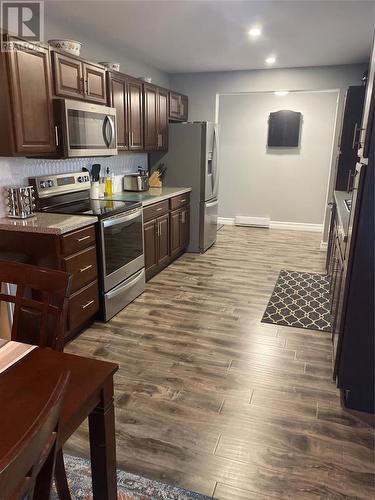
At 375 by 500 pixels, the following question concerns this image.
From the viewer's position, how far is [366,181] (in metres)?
1.84

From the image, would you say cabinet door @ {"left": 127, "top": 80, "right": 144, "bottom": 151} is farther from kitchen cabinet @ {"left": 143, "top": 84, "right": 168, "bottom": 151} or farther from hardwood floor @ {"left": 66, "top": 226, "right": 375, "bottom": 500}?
hardwood floor @ {"left": 66, "top": 226, "right": 375, "bottom": 500}

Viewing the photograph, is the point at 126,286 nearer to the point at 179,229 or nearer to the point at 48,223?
the point at 48,223

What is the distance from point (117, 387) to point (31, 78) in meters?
2.16

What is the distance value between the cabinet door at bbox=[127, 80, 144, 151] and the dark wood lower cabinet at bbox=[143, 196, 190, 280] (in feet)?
2.46

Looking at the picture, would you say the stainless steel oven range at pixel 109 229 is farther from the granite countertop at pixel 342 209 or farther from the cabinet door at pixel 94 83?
the granite countertop at pixel 342 209

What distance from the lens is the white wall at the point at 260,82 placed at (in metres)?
5.21

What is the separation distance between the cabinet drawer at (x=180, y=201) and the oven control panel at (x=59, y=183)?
1146 mm

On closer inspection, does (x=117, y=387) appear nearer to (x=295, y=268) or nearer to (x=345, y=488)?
(x=345, y=488)

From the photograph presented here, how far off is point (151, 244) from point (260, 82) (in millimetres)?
3379

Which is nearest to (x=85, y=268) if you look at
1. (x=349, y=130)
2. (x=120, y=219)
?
(x=120, y=219)

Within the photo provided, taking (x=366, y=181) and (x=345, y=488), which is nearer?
(x=345, y=488)

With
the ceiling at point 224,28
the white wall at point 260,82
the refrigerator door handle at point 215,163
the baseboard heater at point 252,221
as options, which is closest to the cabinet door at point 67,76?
the ceiling at point 224,28

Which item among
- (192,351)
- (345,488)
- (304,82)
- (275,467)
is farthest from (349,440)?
(304,82)

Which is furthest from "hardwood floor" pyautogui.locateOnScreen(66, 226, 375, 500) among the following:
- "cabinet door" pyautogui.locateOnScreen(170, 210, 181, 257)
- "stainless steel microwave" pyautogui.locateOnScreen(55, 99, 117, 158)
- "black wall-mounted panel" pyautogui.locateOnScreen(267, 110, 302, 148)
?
"black wall-mounted panel" pyautogui.locateOnScreen(267, 110, 302, 148)
